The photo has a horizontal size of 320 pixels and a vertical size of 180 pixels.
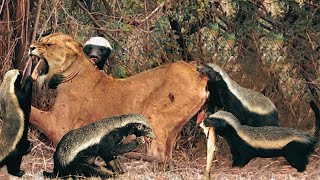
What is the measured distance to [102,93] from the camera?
20.0 ft

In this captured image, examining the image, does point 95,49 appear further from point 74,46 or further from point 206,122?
point 206,122

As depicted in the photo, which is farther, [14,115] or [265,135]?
[265,135]

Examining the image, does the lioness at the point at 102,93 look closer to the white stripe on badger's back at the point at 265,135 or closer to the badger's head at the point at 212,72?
the badger's head at the point at 212,72

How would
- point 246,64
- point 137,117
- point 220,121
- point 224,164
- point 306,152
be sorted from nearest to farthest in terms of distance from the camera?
1. point 137,117
2. point 220,121
3. point 306,152
4. point 224,164
5. point 246,64

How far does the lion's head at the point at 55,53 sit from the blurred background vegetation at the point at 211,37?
5.36ft

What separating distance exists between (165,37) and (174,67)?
76.7 inches

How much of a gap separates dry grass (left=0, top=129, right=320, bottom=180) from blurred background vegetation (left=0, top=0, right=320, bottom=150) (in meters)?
0.34

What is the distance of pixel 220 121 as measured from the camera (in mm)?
5973

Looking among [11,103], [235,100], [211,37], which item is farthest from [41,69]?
[211,37]

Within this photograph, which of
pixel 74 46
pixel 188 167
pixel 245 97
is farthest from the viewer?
pixel 188 167

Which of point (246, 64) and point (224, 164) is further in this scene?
point (246, 64)

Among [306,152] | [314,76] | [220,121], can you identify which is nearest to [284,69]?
[314,76]

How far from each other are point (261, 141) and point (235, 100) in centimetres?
47

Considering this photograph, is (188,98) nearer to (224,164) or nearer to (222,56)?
(224,164)
